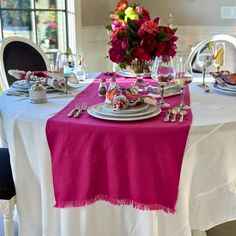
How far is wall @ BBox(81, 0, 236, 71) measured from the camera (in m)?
3.50

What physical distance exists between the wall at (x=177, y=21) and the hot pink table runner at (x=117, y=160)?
2.47 meters

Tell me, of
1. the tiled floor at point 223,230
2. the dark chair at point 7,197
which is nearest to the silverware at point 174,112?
the dark chair at point 7,197

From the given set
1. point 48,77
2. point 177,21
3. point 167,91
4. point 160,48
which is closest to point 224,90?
point 167,91

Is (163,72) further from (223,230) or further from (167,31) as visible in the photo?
(223,230)

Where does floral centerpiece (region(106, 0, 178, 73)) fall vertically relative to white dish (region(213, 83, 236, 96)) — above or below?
above

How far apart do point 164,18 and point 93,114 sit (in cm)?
265

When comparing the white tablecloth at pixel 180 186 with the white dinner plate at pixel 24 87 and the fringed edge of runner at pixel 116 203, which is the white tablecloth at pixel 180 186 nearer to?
the fringed edge of runner at pixel 116 203

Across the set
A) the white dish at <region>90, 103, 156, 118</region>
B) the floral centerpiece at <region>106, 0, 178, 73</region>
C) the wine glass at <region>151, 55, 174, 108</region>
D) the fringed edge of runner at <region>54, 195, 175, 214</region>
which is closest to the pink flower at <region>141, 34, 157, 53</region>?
the floral centerpiece at <region>106, 0, 178, 73</region>

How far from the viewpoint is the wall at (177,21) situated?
11.5ft

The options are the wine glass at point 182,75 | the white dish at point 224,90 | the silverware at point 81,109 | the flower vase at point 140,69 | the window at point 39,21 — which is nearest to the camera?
the silverware at point 81,109

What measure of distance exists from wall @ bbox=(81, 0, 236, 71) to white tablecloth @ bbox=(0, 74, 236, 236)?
89.9 inches

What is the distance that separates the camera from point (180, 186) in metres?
1.26

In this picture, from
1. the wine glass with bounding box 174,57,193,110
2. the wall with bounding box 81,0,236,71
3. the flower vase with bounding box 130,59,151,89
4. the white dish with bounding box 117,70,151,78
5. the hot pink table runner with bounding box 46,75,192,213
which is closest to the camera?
the hot pink table runner with bounding box 46,75,192,213

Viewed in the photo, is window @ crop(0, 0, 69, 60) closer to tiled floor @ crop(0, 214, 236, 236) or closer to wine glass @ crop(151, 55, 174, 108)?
tiled floor @ crop(0, 214, 236, 236)
